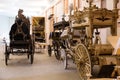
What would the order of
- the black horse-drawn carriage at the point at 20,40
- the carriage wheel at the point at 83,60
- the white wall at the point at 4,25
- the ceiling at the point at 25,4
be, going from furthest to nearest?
1. the white wall at the point at 4,25
2. the ceiling at the point at 25,4
3. the black horse-drawn carriage at the point at 20,40
4. the carriage wheel at the point at 83,60

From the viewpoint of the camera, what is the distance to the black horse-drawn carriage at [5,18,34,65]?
269 inches

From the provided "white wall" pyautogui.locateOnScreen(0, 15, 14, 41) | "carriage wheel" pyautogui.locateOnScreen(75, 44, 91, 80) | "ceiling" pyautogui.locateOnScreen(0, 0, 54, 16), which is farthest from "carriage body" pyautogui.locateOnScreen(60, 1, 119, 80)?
"white wall" pyautogui.locateOnScreen(0, 15, 14, 41)

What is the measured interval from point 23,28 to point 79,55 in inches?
138

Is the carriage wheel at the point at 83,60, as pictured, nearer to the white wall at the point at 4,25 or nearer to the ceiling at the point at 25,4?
the ceiling at the point at 25,4

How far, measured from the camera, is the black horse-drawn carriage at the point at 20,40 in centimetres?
684

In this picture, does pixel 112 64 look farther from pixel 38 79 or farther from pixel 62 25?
pixel 62 25

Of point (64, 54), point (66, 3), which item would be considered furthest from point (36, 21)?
point (64, 54)

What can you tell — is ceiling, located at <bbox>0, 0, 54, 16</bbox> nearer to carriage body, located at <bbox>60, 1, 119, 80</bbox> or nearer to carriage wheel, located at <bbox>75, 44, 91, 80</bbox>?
carriage body, located at <bbox>60, 1, 119, 80</bbox>

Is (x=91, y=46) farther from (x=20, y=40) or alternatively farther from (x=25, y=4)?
(x=25, y=4)

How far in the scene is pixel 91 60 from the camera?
3.82 m

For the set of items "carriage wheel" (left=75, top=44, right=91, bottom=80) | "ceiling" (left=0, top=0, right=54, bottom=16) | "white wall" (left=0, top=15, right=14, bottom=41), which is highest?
"ceiling" (left=0, top=0, right=54, bottom=16)

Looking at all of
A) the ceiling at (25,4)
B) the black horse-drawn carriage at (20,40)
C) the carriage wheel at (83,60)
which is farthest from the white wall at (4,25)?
the carriage wheel at (83,60)

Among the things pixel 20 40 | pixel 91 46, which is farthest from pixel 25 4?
pixel 91 46

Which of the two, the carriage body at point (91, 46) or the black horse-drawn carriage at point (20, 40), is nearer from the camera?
the carriage body at point (91, 46)
